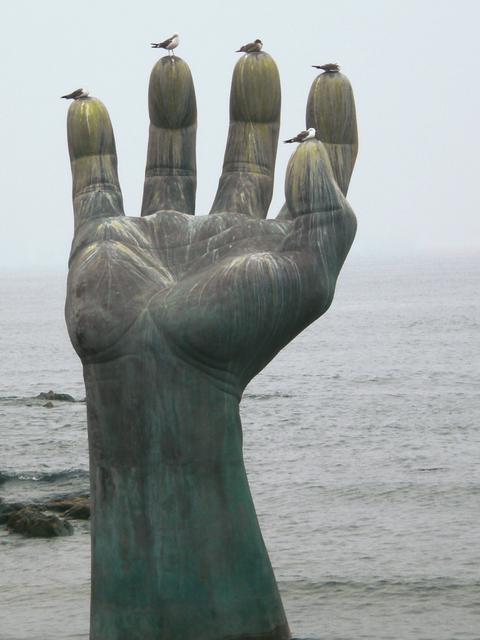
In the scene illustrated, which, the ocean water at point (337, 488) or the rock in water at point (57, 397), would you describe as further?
the rock in water at point (57, 397)

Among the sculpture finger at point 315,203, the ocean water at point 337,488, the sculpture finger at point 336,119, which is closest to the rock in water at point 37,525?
the ocean water at point 337,488

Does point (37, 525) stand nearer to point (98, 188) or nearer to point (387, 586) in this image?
point (387, 586)

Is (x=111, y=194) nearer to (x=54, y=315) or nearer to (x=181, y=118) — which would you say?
(x=181, y=118)

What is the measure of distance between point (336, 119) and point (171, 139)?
2.65ft

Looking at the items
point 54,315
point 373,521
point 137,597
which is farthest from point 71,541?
point 54,315

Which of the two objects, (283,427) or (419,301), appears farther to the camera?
(419,301)

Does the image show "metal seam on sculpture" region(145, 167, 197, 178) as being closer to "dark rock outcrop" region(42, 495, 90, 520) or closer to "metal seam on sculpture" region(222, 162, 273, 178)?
"metal seam on sculpture" region(222, 162, 273, 178)

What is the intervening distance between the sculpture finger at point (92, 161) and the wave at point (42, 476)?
11.3m

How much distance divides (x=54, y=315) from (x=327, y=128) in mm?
72536

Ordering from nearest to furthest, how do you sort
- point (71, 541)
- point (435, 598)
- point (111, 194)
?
point (111, 194), point (435, 598), point (71, 541)

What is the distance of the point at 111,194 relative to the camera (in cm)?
720

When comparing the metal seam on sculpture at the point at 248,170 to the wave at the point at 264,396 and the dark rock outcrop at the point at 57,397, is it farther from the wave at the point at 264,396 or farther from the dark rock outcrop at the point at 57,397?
the dark rock outcrop at the point at 57,397

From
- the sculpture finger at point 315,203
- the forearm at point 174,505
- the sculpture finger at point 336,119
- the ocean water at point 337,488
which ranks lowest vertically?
the ocean water at point 337,488

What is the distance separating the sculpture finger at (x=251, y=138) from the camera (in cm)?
723
